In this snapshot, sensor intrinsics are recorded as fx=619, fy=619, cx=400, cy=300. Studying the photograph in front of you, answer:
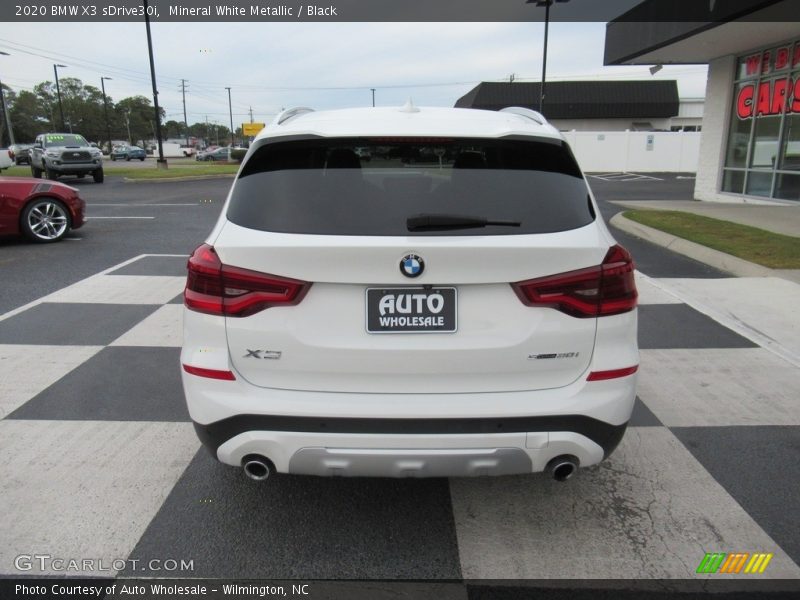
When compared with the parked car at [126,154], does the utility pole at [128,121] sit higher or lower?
higher

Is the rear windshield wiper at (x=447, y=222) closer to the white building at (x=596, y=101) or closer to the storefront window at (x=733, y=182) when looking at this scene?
the storefront window at (x=733, y=182)

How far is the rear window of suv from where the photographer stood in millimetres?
2416

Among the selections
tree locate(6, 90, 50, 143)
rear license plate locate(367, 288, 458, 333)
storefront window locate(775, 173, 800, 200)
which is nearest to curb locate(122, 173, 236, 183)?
storefront window locate(775, 173, 800, 200)

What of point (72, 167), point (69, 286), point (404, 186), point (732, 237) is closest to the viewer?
point (404, 186)

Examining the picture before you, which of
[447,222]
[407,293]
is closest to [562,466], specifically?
[407,293]

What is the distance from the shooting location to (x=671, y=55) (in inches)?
655

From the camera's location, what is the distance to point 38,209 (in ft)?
31.6

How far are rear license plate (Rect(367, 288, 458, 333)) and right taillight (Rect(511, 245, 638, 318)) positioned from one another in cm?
27

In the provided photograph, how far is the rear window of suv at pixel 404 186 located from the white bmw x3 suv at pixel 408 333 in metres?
0.01

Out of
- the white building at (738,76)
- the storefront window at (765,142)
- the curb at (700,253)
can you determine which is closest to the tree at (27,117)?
the white building at (738,76)

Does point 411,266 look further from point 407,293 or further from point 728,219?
point 728,219

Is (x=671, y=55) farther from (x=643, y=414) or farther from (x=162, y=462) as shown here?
(x=162, y=462)

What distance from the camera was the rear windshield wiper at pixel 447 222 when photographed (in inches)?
93.0

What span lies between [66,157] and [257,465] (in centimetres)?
2501
